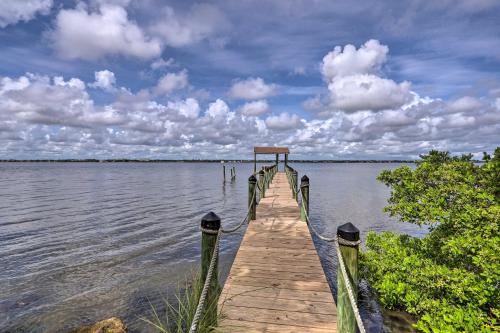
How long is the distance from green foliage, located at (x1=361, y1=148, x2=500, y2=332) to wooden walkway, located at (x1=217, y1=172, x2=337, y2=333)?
5.21 feet

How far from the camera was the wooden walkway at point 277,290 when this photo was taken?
166 inches

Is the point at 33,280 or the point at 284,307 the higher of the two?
the point at 284,307

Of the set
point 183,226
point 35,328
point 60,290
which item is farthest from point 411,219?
point 183,226

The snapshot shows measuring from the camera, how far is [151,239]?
45.7 ft

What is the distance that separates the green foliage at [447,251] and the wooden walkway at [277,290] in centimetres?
159

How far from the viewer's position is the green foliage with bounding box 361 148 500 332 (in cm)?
460

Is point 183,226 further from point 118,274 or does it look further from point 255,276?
point 255,276

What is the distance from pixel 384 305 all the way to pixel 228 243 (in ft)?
25.5

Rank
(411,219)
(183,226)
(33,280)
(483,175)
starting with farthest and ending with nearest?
(183,226), (33,280), (411,219), (483,175)

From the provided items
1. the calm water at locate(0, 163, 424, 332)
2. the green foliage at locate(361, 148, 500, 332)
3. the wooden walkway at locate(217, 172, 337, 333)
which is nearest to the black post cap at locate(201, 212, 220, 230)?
the wooden walkway at locate(217, 172, 337, 333)

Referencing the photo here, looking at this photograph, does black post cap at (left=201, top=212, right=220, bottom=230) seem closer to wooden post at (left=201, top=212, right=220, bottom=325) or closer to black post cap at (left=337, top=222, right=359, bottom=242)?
wooden post at (left=201, top=212, right=220, bottom=325)

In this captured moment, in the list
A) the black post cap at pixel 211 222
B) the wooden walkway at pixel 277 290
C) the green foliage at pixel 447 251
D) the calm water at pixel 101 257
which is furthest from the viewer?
the calm water at pixel 101 257

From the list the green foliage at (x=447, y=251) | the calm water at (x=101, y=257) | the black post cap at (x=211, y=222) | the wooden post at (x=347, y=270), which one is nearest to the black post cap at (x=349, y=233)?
the wooden post at (x=347, y=270)

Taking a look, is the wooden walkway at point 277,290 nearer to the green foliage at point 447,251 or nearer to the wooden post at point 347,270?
the wooden post at point 347,270
